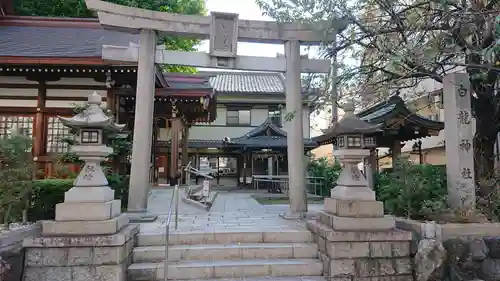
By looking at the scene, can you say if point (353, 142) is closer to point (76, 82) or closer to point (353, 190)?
point (353, 190)

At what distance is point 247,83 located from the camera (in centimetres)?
2581

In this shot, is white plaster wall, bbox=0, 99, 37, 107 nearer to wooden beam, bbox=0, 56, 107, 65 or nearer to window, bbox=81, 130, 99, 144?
wooden beam, bbox=0, 56, 107, 65

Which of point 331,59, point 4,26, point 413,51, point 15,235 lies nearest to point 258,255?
point 15,235

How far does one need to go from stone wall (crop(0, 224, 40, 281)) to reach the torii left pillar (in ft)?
8.48

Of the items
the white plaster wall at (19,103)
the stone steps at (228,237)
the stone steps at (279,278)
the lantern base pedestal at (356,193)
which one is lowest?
the stone steps at (279,278)

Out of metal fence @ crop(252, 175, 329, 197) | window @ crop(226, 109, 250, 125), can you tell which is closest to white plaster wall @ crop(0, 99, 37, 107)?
metal fence @ crop(252, 175, 329, 197)

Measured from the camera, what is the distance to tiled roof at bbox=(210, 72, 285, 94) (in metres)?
23.5

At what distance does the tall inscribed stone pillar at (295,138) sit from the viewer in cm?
739

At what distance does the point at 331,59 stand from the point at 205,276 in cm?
572

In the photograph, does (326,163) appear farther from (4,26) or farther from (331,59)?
(4,26)

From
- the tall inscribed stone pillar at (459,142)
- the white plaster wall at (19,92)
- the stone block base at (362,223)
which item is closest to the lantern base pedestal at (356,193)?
the stone block base at (362,223)

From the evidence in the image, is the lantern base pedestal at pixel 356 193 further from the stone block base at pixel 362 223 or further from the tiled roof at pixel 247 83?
the tiled roof at pixel 247 83

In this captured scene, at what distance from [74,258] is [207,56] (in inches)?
200

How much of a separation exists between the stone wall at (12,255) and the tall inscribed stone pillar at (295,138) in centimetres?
488
